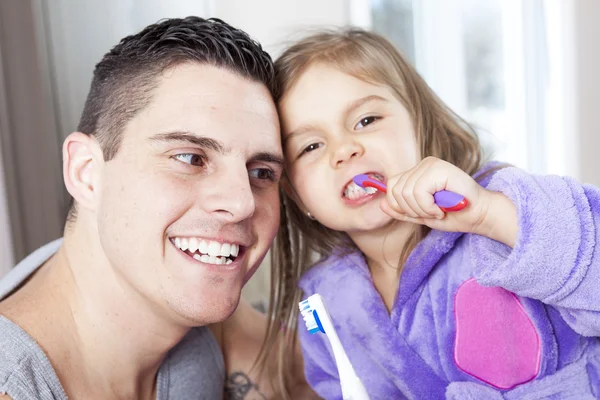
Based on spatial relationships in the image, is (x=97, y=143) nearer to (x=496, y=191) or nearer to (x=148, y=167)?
(x=148, y=167)

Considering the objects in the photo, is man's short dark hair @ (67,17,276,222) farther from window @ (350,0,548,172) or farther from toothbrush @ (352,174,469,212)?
window @ (350,0,548,172)

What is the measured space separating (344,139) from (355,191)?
0.30 feet

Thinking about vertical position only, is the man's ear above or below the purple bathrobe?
above

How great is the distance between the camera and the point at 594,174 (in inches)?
76.7

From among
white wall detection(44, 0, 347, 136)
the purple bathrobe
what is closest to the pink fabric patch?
the purple bathrobe

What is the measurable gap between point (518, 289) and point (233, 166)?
447 millimetres

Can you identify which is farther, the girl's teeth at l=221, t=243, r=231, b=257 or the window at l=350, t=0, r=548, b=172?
the window at l=350, t=0, r=548, b=172

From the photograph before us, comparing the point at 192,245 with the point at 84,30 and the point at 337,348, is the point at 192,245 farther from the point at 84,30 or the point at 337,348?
the point at 84,30

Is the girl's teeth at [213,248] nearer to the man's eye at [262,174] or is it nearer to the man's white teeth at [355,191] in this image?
the man's eye at [262,174]

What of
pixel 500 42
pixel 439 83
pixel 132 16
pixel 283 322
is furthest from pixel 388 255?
pixel 500 42

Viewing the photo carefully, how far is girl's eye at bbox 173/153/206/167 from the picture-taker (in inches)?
41.1

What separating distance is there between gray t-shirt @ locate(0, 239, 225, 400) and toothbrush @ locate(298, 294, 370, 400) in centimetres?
37

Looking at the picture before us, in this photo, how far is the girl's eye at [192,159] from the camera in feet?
3.42

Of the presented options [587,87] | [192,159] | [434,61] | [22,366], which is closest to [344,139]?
[192,159]
